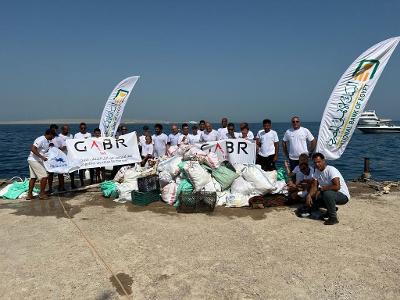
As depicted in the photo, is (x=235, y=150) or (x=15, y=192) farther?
(x=235, y=150)

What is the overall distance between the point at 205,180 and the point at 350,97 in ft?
11.7

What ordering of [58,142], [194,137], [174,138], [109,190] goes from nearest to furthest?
[109,190], [58,142], [194,137], [174,138]

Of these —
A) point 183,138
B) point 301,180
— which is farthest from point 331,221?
point 183,138

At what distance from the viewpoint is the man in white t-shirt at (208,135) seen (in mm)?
8898

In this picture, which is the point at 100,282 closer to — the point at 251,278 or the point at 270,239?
the point at 251,278

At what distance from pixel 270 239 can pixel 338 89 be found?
3.89 meters

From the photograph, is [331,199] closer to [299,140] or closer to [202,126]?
[299,140]

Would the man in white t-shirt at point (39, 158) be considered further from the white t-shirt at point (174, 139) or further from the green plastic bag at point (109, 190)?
the white t-shirt at point (174, 139)

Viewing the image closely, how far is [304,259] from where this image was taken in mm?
4328

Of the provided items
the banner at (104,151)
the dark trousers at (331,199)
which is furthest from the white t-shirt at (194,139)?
the dark trousers at (331,199)

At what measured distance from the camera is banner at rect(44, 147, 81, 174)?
7.71 metres

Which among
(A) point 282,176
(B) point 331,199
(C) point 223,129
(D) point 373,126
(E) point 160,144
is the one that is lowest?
(D) point 373,126

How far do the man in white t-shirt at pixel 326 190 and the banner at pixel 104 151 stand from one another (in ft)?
16.6

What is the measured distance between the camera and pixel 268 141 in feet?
26.6
